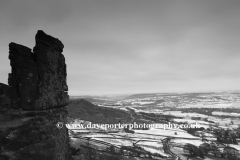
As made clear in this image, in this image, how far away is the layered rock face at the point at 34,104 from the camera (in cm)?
906

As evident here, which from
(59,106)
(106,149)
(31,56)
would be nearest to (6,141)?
(59,106)

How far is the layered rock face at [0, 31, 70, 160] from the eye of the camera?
906 centimetres

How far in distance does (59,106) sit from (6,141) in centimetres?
392

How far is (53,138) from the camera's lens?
10.3m

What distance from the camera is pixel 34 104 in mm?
10398
